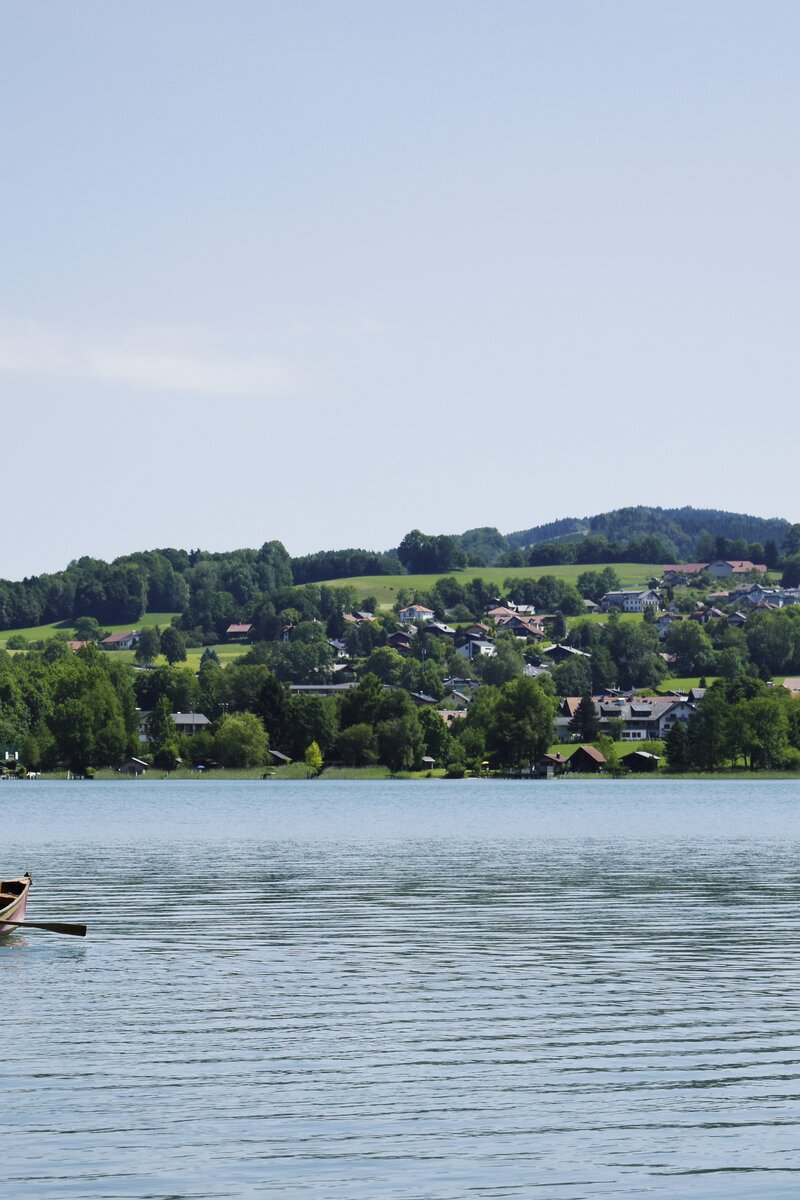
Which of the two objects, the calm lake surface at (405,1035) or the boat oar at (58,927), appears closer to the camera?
the calm lake surface at (405,1035)

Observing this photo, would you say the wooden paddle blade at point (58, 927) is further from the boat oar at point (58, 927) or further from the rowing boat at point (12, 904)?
the rowing boat at point (12, 904)

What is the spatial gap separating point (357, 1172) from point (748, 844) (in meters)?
75.7

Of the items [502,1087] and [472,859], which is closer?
[502,1087]

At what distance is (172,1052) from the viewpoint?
31359 millimetres

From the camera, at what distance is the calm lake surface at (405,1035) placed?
23.6m

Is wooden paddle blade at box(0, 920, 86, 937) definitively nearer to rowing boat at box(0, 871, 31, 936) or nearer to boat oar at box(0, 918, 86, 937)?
boat oar at box(0, 918, 86, 937)

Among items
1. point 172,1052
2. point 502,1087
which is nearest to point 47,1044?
point 172,1052

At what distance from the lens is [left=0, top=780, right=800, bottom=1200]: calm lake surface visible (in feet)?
77.4

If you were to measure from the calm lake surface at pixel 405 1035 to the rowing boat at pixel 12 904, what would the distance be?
1.93 feet

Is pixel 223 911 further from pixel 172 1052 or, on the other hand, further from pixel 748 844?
pixel 748 844

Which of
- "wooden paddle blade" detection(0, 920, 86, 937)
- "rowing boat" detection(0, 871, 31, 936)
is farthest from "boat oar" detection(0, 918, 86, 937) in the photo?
"rowing boat" detection(0, 871, 31, 936)

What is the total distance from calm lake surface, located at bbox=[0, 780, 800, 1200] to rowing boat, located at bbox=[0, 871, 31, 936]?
1.93 ft

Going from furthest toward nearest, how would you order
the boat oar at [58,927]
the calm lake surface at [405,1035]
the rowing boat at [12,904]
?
1. the rowing boat at [12,904]
2. the boat oar at [58,927]
3. the calm lake surface at [405,1035]

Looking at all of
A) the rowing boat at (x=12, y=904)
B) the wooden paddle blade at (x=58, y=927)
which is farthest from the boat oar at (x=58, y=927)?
the rowing boat at (x=12, y=904)
